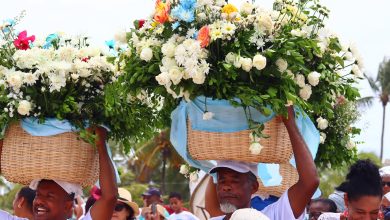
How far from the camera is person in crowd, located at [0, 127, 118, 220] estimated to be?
677 cm

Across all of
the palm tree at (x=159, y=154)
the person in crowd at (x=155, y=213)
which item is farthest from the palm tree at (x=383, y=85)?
the person in crowd at (x=155, y=213)

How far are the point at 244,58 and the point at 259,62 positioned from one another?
111 millimetres

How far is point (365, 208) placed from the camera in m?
5.95

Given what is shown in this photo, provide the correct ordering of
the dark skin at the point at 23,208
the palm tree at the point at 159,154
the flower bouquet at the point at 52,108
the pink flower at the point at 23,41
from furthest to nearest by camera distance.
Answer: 1. the palm tree at the point at 159,154
2. the dark skin at the point at 23,208
3. the pink flower at the point at 23,41
4. the flower bouquet at the point at 52,108

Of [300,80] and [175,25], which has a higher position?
[175,25]

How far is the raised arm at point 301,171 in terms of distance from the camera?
598cm

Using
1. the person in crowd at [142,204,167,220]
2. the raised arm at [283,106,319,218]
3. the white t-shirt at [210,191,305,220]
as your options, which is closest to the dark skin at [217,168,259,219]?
the white t-shirt at [210,191,305,220]

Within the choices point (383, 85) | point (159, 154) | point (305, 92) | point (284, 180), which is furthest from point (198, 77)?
point (383, 85)

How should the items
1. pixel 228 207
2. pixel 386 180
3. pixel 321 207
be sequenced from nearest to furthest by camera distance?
pixel 228 207
pixel 386 180
pixel 321 207

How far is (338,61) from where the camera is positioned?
237 inches

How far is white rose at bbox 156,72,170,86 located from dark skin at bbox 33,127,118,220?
1.16 meters

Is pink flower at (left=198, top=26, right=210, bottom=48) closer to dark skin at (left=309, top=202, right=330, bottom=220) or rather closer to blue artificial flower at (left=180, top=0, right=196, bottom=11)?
blue artificial flower at (left=180, top=0, right=196, bottom=11)

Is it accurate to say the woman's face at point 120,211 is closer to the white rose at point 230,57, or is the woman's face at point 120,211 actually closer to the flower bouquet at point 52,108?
the flower bouquet at point 52,108

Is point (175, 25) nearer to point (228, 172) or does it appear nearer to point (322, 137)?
point (228, 172)
